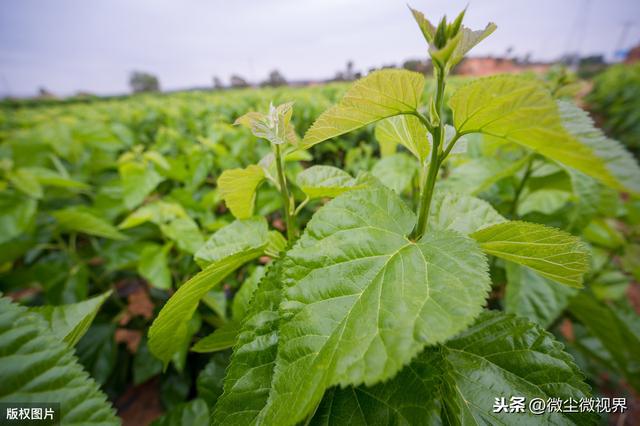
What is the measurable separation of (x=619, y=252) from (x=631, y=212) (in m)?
0.27

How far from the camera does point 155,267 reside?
1441 millimetres

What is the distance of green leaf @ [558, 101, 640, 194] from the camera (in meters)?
0.39

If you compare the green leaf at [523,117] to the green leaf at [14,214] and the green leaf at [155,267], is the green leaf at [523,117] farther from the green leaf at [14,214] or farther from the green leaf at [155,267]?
the green leaf at [14,214]

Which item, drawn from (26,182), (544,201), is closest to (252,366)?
(544,201)

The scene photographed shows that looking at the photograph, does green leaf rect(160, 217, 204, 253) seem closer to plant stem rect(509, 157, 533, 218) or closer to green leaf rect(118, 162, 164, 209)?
green leaf rect(118, 162, 164, 209)

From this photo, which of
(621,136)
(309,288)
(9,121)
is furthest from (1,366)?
(621,136)

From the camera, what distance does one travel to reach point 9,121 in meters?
4.88

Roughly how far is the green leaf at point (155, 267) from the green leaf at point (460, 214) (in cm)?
126

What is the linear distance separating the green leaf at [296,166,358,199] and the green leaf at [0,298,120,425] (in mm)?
578

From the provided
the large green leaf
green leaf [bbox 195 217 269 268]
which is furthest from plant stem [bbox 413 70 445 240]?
green leaf [bbox 195 217 269 268]

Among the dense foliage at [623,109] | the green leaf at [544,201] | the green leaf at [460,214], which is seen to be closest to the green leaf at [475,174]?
the green leaf at [544,201]

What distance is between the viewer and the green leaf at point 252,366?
0.56m

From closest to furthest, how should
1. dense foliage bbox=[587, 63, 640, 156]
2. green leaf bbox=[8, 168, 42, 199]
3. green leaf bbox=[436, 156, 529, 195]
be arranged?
green leaf bbox=[436, 156, 529, 195]
green leaf bbox=[8, 168, 42, 199]
dense foliage bbox=[587, 63, 640, 156]

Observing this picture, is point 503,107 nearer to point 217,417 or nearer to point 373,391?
point 373,391
